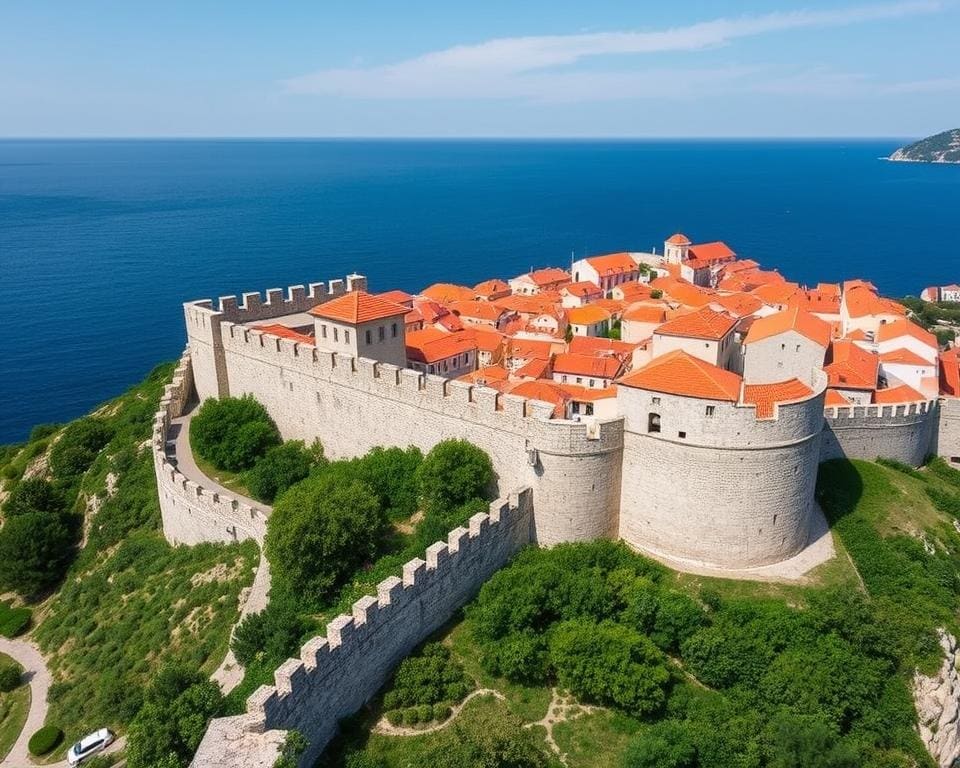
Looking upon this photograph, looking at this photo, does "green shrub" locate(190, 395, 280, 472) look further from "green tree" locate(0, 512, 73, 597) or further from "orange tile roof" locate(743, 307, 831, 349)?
"orange tile roof" locate(743, 307, 831, 349)

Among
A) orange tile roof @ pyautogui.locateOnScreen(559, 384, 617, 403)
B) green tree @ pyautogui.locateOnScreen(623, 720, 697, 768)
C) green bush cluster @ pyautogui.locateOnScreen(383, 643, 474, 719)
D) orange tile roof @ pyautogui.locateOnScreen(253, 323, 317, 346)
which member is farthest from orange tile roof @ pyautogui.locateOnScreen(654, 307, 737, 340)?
green bush cluster @ pyautogui.locateOnScreen(383, 643, 474, 719)

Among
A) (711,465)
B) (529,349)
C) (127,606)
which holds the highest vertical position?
(711,465)

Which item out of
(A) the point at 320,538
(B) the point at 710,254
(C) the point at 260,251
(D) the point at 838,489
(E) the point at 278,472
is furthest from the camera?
(C) the point at 260,251

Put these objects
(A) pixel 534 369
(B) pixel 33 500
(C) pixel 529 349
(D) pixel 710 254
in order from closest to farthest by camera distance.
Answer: (B) pixel 33 500
(A) pixel 534 369
(C) pixel 529 349
(D) pixel 710 254

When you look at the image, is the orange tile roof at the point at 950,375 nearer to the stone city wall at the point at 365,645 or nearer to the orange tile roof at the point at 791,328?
the orange tile roof at the point at 791,328

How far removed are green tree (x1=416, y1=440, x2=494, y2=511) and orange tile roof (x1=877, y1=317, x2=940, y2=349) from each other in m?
30.5

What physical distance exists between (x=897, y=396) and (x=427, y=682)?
31.0 meters

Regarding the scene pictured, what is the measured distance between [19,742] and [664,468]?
84.0 feet

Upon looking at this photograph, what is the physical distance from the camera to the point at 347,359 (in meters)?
30.0

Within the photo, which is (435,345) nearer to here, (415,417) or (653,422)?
(415,417)

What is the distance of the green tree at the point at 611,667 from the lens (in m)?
20.1

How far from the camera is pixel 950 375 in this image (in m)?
43.9

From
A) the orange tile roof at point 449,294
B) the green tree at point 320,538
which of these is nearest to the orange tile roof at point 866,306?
the orange tile roof at point 449,294

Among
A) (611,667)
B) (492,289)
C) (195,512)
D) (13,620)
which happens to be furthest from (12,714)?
(492,289)
